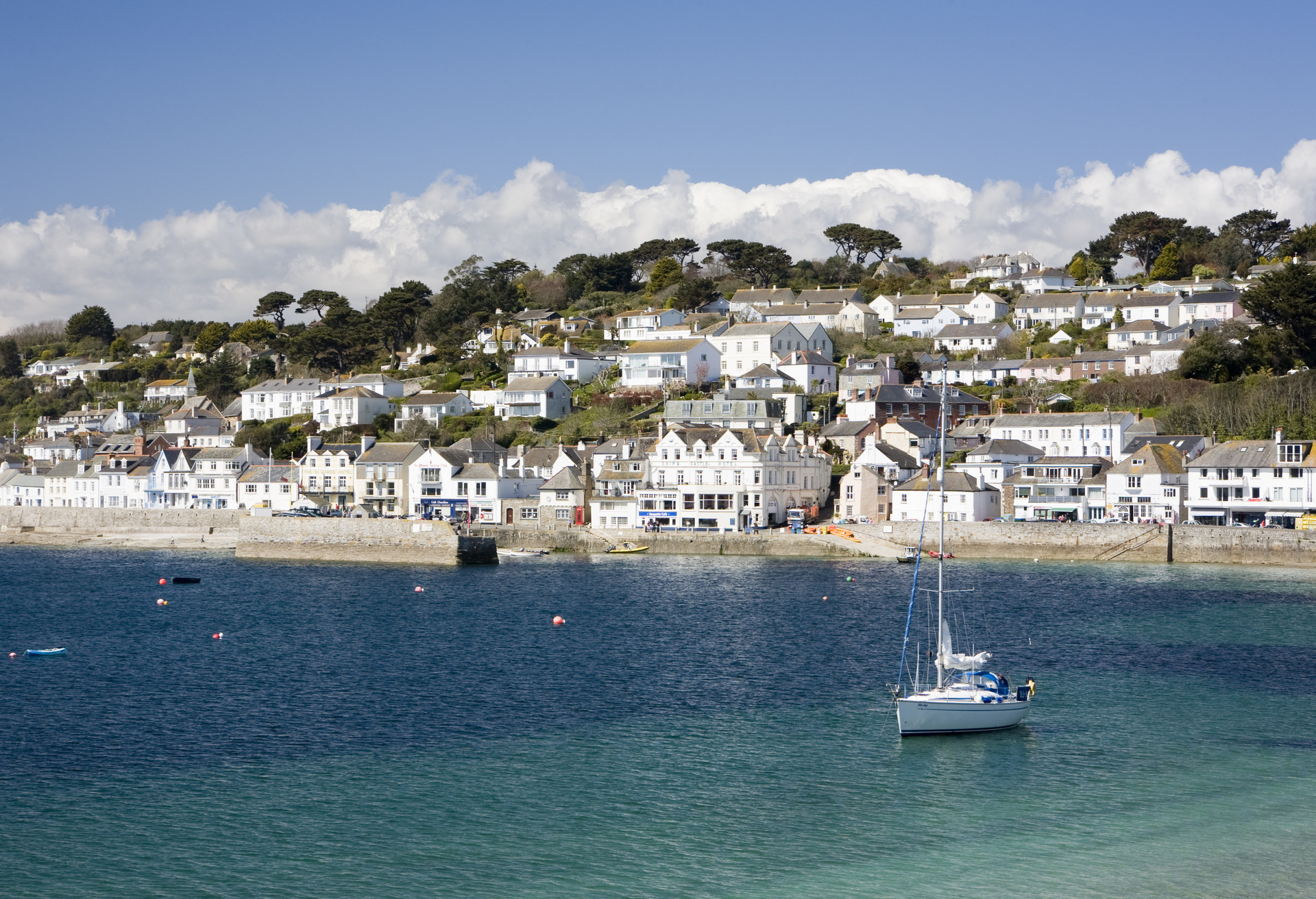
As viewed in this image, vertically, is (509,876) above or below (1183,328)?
below

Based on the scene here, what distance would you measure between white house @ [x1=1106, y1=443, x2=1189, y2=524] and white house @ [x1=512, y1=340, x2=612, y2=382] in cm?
4797

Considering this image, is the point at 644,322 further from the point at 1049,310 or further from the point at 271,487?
the point at 271,487

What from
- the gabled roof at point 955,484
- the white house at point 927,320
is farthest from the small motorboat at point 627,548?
the white house at point 927,320

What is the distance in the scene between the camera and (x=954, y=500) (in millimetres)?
72688

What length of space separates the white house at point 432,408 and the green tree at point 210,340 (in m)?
55.6

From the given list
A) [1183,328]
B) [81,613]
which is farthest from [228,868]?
[1183,328]

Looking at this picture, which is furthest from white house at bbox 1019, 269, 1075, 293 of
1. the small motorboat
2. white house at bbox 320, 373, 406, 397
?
the small motorboat

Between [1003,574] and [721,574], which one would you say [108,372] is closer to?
[721,574]

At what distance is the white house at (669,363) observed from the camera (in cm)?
10138

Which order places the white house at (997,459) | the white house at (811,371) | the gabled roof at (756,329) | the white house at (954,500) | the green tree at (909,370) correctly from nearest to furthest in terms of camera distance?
the white house at (954,500), the white house at (997,459), the green tree at (909,370), the white house at (811,371), the gabled roof at (756,329)

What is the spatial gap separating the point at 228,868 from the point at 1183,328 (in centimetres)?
9309

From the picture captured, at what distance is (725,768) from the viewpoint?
27219 mm

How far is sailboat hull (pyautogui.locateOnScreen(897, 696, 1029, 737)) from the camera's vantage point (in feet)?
96.9

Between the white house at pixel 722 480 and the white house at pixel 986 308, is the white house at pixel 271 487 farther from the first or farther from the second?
the white house at pixel 986 308
